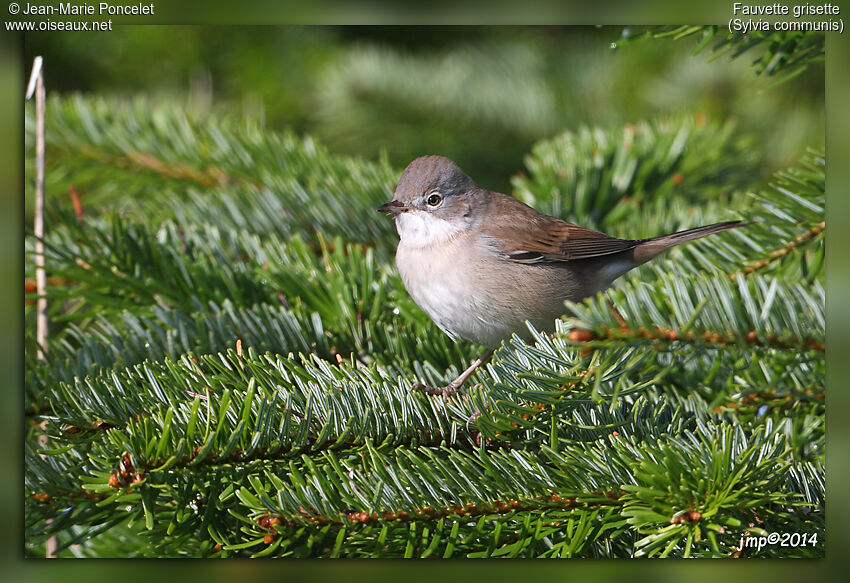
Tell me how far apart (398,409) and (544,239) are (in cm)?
113

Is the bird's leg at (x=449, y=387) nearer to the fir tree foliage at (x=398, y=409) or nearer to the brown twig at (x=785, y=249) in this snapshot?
the fir tree foliage at (x=398, y=409)

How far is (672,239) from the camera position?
7.79ft

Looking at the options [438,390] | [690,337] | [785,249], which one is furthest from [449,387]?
[785,249]

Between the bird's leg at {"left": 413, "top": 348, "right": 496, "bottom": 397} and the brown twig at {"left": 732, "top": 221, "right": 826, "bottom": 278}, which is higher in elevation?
the brown twig at {"left": 732, "top": 221, "right": 826, "bottom": 278}

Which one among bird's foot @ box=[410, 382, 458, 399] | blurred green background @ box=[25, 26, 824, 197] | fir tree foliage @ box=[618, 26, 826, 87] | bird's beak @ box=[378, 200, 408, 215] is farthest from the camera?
blurred green background @ box=[25, 26, 824, 197]

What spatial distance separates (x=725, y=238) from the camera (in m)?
2.36

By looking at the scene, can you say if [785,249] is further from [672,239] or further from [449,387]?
[449,387]

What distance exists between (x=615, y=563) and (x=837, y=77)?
4.78 feet

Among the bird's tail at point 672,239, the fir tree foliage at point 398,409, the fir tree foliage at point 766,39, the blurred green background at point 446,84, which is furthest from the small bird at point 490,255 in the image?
the blurred green background at point 446,84

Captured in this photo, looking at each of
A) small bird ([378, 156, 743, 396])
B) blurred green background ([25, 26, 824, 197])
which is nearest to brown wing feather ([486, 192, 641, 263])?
small bird ([378, 156, 743, 396])

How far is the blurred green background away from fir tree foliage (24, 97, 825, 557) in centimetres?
155

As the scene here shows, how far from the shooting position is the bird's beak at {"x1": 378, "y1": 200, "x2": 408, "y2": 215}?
2.51 meters

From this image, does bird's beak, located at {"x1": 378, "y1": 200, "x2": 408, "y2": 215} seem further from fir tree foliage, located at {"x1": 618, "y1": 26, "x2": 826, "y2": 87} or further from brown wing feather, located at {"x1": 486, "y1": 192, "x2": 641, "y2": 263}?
fir tree foliage, located at {"x1": 618, "y1": 26, "x2": 826, "y2": 87}

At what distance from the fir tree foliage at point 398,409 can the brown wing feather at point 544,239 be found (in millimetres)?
283
